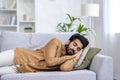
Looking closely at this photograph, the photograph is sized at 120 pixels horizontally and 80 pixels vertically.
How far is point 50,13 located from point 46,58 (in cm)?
292

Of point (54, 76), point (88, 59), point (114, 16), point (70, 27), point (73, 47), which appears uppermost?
point (114, 16)

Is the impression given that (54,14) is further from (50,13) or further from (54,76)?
(54,76)

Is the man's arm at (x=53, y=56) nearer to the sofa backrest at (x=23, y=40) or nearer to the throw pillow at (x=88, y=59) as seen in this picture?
the throw pillow at (x=88, y=59)

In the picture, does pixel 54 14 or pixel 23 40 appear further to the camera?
pixel 54 14

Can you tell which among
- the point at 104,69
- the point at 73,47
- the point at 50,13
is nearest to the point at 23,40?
the point at 73,47

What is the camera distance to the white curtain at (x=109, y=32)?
4.30m

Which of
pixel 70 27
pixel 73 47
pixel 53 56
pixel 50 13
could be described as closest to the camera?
pixel 53 56

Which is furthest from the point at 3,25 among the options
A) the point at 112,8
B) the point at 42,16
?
the point at 112,8

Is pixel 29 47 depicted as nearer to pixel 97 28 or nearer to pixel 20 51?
pixel 20 51

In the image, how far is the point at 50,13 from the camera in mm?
5312

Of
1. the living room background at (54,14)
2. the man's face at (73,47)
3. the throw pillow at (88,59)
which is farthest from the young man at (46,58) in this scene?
the living room background at (54,14)

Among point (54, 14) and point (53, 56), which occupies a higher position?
point (54, 14)

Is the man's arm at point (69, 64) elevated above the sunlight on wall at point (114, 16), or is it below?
below

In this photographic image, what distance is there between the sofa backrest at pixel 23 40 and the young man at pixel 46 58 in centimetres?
25
